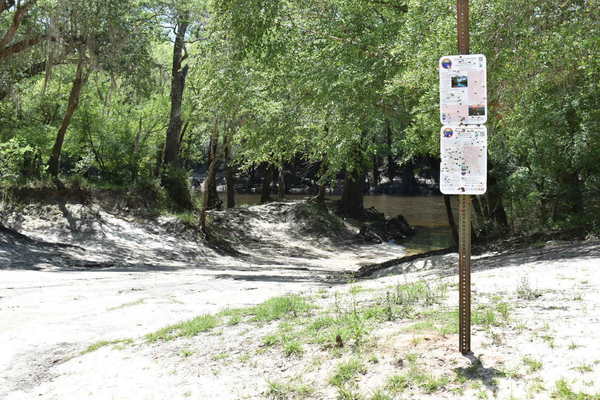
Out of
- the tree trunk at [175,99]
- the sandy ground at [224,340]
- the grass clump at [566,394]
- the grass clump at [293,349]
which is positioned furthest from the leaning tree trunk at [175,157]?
the grass clump at [566,394]

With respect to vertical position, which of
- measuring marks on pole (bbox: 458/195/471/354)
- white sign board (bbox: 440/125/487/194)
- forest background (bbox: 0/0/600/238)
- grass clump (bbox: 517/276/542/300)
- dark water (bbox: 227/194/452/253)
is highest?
forest background (bbox: 0/0/600/238)

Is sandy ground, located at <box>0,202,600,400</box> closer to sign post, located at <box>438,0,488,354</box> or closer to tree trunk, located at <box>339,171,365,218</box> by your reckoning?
sign post, located at <box>438,0,488,354</box>

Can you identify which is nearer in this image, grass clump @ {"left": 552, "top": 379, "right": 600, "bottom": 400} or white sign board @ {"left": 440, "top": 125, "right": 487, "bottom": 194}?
grass clump @ {"left": 552, "top": 379, "right": 600, "bottom": 400}

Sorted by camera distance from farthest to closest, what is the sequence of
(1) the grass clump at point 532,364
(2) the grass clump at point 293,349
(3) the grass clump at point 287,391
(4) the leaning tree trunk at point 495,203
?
(4) the leaning tree trunk at point 495,203 → (2) the grass clump at point 293,349 → (3) the grass clump at point 287,391 → (1) the grass clump at point 532,364

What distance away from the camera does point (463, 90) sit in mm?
4863

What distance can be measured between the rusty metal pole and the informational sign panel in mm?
199

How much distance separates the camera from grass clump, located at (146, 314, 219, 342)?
666 cm

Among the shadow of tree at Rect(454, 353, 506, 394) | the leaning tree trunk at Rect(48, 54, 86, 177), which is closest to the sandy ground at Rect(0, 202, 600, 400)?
the shadow of tree at Rect(454, 353, 506, 394)

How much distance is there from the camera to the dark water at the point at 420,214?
27.3m

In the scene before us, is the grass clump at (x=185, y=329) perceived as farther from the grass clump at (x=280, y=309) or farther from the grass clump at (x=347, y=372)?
the grass clump at (x=347, y=372)

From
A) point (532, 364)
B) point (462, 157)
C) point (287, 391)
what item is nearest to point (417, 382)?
point (532, 364)

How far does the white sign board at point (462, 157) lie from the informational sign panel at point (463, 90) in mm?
76

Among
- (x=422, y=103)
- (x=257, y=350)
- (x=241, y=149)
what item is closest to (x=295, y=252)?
(x=241, y=149)

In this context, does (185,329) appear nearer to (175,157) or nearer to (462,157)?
(462,157)
